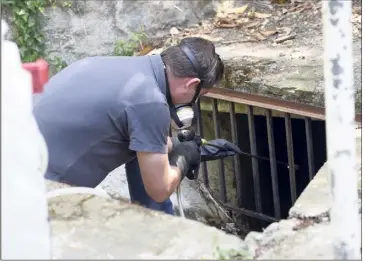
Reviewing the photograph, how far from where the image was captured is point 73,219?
2383 millimetres

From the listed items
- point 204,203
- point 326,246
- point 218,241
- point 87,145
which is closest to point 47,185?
point 87,145

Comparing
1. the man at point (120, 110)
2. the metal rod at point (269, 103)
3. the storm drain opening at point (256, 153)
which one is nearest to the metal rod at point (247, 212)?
the storm drain opening at point (256, 153)

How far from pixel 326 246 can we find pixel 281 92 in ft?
6.15

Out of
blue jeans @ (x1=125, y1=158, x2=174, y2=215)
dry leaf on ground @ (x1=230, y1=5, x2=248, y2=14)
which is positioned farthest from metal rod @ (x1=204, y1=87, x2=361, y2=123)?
dry leaf on ground @ (x1=230, y1=5, x2=248, y2=14)

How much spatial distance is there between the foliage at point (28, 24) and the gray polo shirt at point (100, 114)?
2.00 m

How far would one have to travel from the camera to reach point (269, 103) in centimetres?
402

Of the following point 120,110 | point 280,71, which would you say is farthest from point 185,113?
point 280,71

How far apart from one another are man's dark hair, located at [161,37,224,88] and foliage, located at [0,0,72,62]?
2153 millimetres

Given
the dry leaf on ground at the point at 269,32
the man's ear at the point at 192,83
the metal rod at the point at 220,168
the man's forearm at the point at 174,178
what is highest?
the man's ear at the point at 192,83

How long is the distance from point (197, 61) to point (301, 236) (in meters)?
1.01

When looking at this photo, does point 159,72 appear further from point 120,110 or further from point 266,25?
point 266,25

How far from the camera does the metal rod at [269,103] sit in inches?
152

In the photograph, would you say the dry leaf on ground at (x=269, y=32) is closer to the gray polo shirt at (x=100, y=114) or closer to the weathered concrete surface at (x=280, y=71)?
the weathered concrete surface at (x=280, y=71)

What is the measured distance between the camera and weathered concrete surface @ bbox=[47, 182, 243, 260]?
215 centimetres
